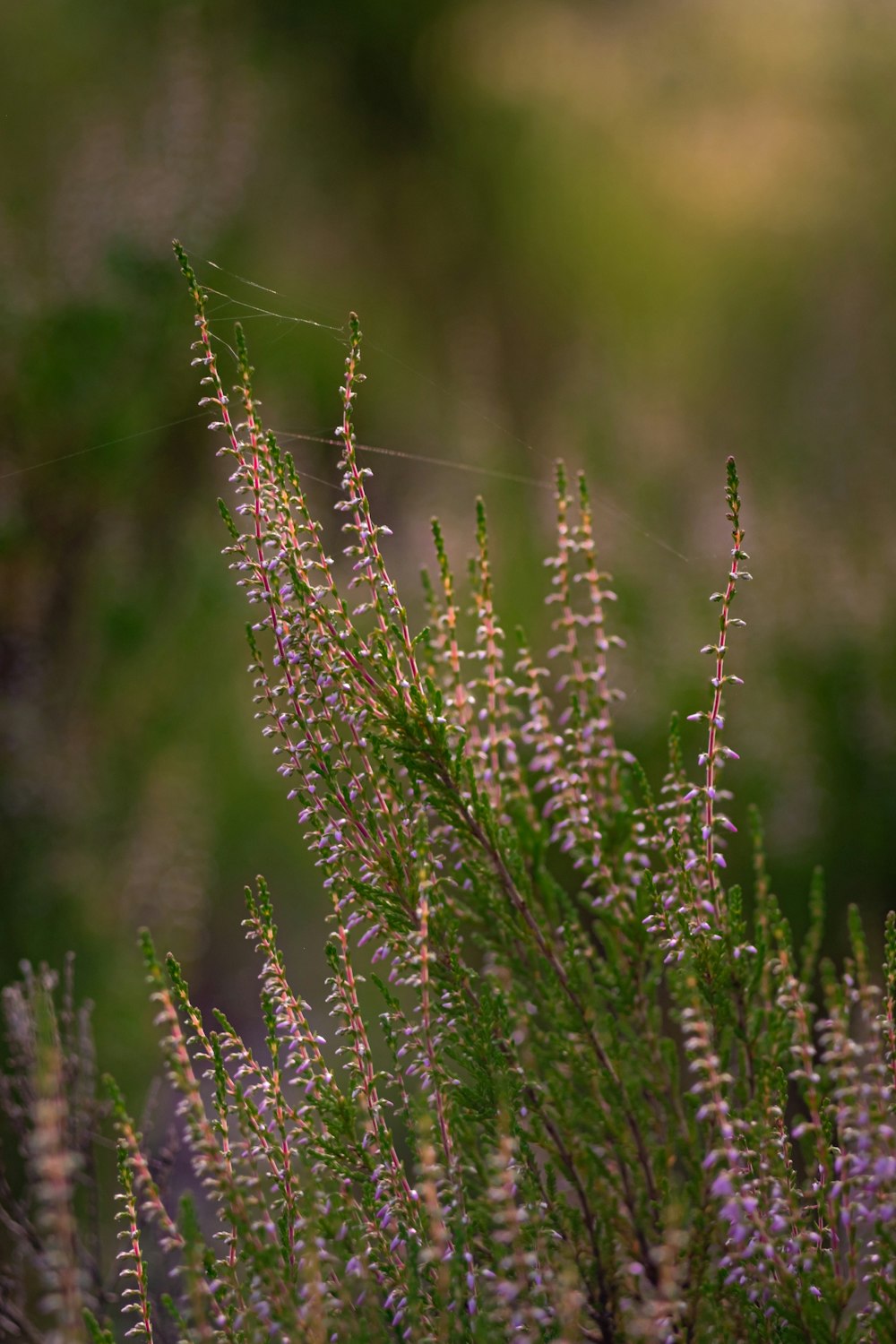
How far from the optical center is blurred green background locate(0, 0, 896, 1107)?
10.2ft

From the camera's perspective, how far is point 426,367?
6.34m

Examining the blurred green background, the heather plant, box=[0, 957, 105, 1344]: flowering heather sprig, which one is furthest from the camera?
the blurred green background

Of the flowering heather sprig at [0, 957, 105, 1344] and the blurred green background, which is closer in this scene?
the flowering heather sprig at [0, 957, 105, 1344]

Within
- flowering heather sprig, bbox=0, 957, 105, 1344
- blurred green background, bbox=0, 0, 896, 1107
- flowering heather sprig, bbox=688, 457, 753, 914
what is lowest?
flowering heather sprig, bbox=0, 957, 105, 1344

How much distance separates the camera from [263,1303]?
0.83 m

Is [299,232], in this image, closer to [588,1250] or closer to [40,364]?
[40,364]

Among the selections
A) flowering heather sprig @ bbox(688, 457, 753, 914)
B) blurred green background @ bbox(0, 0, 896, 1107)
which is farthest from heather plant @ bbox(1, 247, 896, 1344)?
blurred green background @ bbox(0, 0, 896, 1107)

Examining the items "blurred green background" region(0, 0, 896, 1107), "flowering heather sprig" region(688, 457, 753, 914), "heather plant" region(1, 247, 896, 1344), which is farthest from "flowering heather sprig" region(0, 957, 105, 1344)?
"blurred green background" region(0, 0, 896, 1107)

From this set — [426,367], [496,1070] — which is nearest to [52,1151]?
[496,1070]

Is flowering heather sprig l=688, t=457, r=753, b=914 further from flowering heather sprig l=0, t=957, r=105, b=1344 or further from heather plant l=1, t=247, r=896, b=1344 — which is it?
flowering heather sprig l=0, t=957, r=105, b=1344

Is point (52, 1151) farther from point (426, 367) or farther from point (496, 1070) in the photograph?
point (426, 367)

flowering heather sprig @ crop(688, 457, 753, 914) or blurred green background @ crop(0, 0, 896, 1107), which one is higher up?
blurred green background @ crop(0, 0, 896, 1107)

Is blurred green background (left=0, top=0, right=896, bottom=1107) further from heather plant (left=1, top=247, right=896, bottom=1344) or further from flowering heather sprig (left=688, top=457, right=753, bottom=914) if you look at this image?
flowering heather sprig (left=688, top=457, right=753, bottom=914)

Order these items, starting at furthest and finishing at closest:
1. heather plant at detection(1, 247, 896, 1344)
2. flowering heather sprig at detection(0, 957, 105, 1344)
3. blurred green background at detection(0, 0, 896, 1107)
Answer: blurred green background at detection(0, 0, 896, 1107) → heather plant at detection(1, 247, 896, 1344) → flowering heather sprig at detection(0, 957, 105, 1344)
